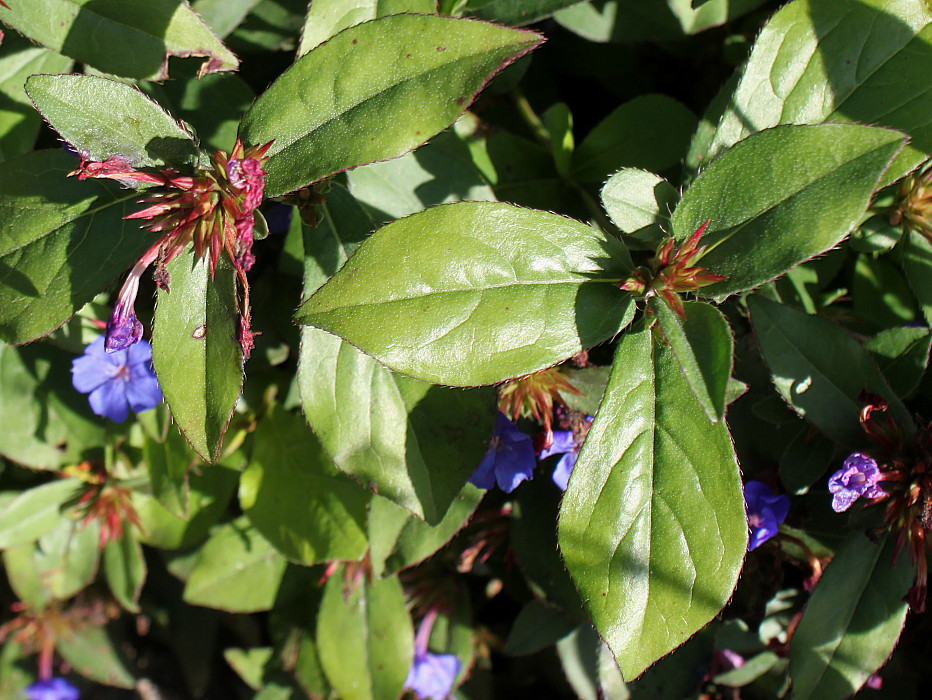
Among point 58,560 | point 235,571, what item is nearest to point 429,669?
point 235,571

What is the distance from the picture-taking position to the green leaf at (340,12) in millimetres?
1254

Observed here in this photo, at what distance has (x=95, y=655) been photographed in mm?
2547

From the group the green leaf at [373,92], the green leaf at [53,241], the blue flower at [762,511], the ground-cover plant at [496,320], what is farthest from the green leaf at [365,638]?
the green leaf at [373,92]

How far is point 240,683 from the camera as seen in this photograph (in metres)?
2.69

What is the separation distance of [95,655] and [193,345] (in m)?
1.88

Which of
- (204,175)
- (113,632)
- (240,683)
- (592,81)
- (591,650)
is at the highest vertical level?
(204,175)

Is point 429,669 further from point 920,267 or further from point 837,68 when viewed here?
point 837,68

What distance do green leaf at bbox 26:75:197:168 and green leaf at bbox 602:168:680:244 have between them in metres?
0.60

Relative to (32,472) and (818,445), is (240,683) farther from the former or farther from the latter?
(818,445)

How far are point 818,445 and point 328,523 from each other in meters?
0.93

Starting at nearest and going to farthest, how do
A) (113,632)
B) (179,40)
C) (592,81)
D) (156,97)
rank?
(179,40) → (156,97) → (592,81) → (113,632)

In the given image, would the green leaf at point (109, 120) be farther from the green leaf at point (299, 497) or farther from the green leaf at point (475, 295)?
the green leaf at point (299, 497)

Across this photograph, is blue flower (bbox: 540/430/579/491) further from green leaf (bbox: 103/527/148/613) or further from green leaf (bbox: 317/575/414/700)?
green leaf (bbox: 103/527/148/613)

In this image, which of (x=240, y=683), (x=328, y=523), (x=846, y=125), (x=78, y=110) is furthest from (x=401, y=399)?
(x=240, y=683)
